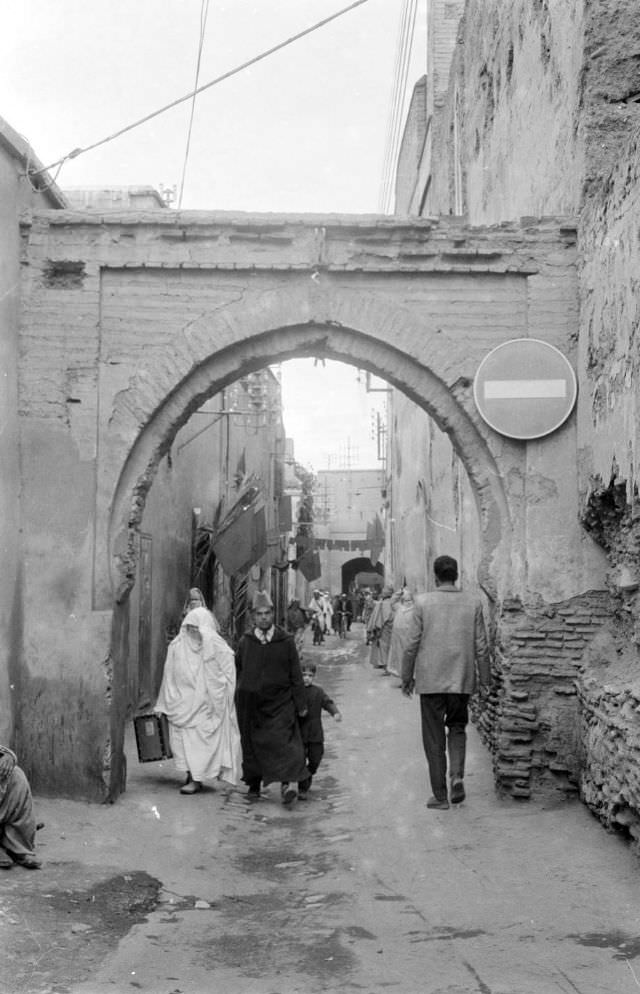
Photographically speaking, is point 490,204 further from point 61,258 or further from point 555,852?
point 555,852

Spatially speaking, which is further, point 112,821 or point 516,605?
point 516,605

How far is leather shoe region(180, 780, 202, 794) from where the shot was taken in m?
8.32

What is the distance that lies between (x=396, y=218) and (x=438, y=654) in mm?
3027

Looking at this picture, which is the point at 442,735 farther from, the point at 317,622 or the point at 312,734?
the point at 317,622

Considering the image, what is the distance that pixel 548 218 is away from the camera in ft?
27.0

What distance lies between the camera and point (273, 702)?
823 cm

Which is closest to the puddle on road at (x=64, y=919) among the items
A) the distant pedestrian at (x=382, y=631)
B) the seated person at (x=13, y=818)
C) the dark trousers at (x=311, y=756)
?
the seated person at (x=13, y=818)

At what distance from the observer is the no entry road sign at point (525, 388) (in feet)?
26.5

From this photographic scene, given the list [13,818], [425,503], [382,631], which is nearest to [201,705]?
[13,818]

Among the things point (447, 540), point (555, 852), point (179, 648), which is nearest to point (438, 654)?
point (555, 852)

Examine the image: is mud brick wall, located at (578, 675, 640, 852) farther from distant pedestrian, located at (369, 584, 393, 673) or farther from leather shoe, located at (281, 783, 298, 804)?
distant pedestrian, located at (369, 584, 393, 673)

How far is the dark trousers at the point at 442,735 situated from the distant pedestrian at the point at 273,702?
1.07 metres

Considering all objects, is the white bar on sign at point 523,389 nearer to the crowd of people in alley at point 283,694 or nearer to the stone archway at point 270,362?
the stone archway at point 270,362

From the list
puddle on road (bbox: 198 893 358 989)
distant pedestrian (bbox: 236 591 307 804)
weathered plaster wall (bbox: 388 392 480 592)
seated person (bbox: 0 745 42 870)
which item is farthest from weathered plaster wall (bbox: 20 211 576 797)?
weathered plaster wall (bbox: 388 392 480 592)
